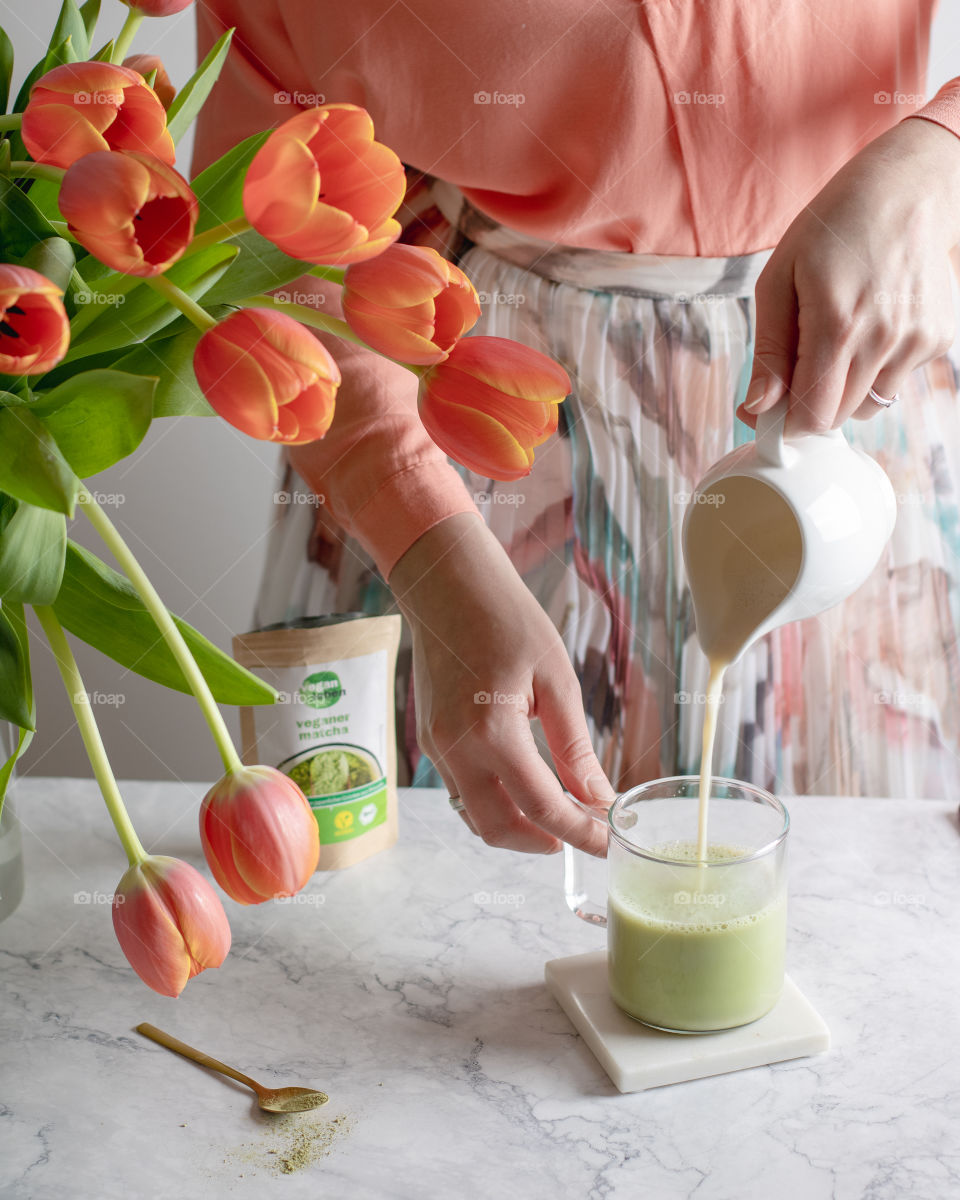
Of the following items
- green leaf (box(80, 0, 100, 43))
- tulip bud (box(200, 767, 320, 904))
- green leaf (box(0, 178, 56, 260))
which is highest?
green leaf (box(80, 0, 100, 43))

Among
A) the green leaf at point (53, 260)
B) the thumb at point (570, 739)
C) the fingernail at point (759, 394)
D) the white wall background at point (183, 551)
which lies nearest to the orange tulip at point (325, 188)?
the green leaf at point (53, 260)

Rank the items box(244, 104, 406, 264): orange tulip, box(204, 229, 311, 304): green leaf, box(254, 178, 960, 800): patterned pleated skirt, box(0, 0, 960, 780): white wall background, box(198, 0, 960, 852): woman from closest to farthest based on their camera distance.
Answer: box(244, 104, 406, 264): orange tulip, box(204, 229, 311, 304): green leaf, box(198, 0, 960, 852): woman, box(254, 178, 960, 800): patterned pleated skirt, box(0, 0, 960, 780): white wall background

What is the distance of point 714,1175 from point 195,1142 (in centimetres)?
26

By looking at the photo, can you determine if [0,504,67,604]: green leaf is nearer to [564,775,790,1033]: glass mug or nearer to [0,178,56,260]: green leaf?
[0,178,56,260]: green leaf

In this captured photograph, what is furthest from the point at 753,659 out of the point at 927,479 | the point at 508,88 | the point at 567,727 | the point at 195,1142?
the point at 195,1142

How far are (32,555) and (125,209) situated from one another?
146 mm

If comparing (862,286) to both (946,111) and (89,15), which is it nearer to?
(946,111)

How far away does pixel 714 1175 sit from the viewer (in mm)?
569

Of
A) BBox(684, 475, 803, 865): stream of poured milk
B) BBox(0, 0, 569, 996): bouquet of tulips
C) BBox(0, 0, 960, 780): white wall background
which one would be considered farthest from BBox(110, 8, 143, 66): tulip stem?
BBox(0, 0, 960, 780): white wall background

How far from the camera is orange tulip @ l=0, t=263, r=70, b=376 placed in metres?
0.30

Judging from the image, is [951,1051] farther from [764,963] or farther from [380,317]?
[380,317]

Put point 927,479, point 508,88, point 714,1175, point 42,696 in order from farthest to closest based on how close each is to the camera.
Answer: point 42,696 → point 927,479 → point 508,88 → point 714,1175

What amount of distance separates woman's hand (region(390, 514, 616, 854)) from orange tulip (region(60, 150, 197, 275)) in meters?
0.44

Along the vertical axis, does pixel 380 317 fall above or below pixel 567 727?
above
